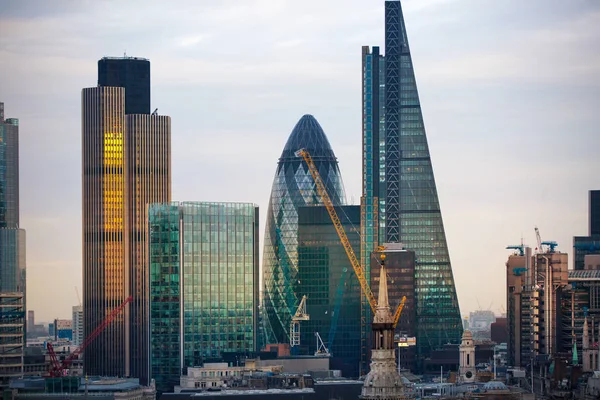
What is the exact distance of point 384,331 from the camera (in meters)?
179

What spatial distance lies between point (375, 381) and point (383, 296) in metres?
6.80

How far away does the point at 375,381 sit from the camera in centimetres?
17975

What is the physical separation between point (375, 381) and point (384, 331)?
421 cm

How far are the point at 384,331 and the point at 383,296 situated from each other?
287 centimetres

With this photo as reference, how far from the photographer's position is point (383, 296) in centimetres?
17962
